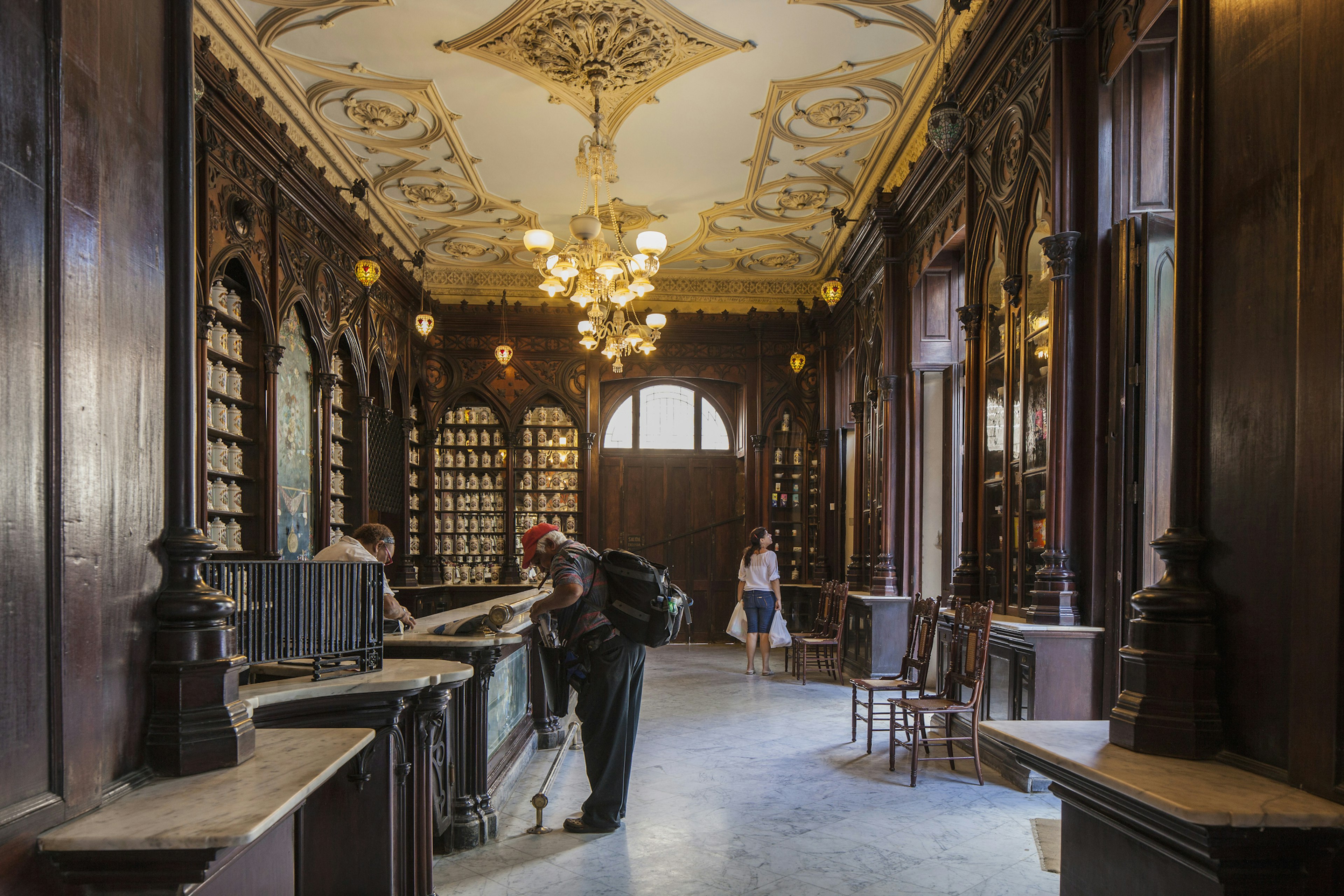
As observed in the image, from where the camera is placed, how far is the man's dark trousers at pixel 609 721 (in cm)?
458

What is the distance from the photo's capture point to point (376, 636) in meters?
3.47

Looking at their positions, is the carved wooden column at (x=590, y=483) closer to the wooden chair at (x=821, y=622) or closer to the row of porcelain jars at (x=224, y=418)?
the wooden chair at (x=821, y=622)

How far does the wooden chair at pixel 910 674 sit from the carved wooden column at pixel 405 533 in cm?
679

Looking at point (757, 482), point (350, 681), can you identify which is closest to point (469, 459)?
point (757, 482)

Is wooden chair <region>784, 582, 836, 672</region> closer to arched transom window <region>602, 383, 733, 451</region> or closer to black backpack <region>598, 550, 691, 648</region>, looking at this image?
arched transom window <region>602, 383, 733, 451</region>

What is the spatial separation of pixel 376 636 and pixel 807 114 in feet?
20.8

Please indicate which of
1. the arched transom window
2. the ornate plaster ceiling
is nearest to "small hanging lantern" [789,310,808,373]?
the ornate plaster ceiling

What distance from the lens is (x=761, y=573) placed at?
9945 mm

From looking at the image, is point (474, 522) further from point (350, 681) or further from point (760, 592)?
point (350, 681)

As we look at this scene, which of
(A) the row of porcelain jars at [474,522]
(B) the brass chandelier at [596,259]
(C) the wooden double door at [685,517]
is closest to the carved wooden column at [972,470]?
(B) the brass chandelier at [596,259]

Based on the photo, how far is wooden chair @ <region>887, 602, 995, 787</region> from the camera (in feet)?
18.3

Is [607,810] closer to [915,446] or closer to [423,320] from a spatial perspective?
[915,446]

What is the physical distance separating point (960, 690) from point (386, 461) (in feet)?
24.8

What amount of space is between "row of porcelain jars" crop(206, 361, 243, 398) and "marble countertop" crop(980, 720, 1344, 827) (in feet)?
20.2
